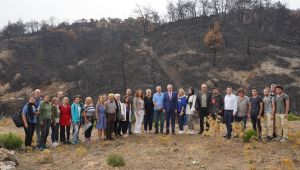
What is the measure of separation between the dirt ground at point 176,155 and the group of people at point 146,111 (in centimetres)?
59

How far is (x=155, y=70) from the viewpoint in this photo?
57.3 m

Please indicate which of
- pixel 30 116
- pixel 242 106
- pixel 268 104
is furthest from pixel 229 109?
pixel 30 116

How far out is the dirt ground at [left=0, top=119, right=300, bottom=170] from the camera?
8805mm

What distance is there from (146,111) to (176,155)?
3.84 meters

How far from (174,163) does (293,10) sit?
92.0 m

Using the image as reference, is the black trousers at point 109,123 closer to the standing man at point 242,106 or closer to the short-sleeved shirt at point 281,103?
the standing man at point 242,106

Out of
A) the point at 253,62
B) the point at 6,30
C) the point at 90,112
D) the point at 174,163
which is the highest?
the point at 6,30

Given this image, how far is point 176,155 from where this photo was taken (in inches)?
388

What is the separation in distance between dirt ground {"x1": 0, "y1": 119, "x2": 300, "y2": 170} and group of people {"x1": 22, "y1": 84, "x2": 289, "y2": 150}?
59 cm

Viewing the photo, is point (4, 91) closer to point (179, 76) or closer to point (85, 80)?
point (85, 80)

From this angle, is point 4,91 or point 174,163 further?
point 4,91

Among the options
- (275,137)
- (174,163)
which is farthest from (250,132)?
(174,163)

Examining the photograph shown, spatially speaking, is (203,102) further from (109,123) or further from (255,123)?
(109,123)

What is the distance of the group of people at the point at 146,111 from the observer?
1117 cm
